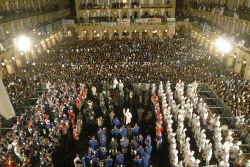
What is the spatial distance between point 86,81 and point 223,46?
2035 cm

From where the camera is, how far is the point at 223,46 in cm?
3694

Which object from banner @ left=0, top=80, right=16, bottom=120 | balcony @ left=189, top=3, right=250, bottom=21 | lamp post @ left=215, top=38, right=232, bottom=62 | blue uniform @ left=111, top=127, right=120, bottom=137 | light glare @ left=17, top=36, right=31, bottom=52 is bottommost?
blue uniform @ left=111, top=127, right=120, bottom=137

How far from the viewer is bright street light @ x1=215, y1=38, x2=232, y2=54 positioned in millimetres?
36406

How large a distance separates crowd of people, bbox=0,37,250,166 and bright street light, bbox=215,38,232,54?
1.58 metres

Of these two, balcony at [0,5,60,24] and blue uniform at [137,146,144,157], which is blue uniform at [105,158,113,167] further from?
balcony at [0,5,60,24]

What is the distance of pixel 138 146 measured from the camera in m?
18.0

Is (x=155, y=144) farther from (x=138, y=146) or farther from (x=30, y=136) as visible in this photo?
(x=30, y=136)

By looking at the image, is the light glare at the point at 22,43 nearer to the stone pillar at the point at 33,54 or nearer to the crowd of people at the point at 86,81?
the stone pillar at the point at 33,54

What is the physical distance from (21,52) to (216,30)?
29768 mm

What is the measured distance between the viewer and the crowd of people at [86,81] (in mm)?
18469

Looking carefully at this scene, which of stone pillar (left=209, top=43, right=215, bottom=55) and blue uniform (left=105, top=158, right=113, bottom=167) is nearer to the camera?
blue uniform (left=105, top=158, right=113, bottom=167)

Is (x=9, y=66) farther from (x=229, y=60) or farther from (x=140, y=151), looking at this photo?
(x=229, y=60)

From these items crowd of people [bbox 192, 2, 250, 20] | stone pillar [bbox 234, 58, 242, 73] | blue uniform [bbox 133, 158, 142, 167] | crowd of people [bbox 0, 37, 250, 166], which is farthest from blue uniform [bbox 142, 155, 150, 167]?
crowd of people [bbox 192, 2, 250, 20]

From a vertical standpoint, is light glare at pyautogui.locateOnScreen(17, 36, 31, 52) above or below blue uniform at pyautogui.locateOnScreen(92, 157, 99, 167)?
above
